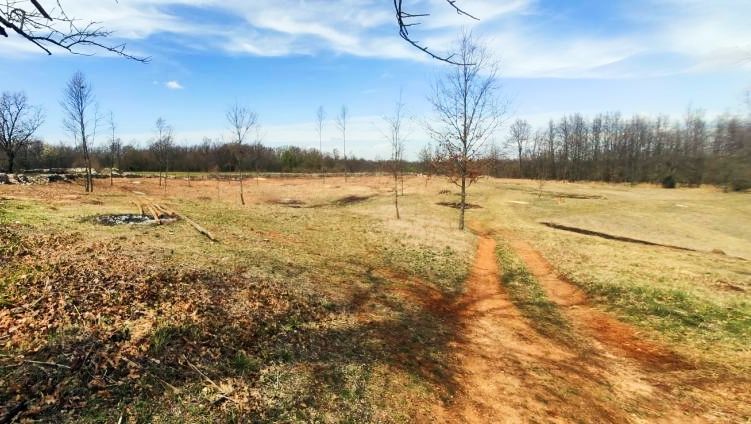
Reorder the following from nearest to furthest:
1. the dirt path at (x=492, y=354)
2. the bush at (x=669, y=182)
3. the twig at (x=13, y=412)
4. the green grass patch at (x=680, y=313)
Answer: the twig at (x=13, y=412)
the dirt path at (x=492, y=354)
the green grass patch at (x=680, y=313)
the bush at (x=669, y=182)

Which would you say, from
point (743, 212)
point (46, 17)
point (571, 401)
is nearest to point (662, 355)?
point (571, 401)

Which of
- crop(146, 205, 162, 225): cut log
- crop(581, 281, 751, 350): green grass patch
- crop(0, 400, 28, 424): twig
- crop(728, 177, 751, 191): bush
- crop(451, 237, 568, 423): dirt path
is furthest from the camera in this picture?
crop(728, 177, 751, 191): bush

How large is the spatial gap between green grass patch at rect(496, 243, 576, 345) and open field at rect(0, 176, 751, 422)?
8 cm

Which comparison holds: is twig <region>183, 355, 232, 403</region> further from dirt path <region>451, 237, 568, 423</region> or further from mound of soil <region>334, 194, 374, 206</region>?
mound of soil <region>334, 194, 374, 206</region>

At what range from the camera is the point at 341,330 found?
27.7 feet

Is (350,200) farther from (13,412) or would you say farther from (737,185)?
(737,185)

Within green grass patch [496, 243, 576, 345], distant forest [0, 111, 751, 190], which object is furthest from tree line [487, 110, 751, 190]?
green grass patch [496, 243, 576, 345]

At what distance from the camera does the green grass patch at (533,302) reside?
1035 cm

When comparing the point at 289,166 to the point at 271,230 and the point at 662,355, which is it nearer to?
the point at 271,230

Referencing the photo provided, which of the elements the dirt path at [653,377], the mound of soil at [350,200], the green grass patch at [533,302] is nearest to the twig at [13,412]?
the dirt path at [653,377]

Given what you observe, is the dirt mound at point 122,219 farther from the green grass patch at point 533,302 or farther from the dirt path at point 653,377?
the dirt path at point 653,377

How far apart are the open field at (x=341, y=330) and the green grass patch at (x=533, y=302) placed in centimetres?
8

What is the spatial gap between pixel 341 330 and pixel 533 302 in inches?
282

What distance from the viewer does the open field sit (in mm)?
5535
